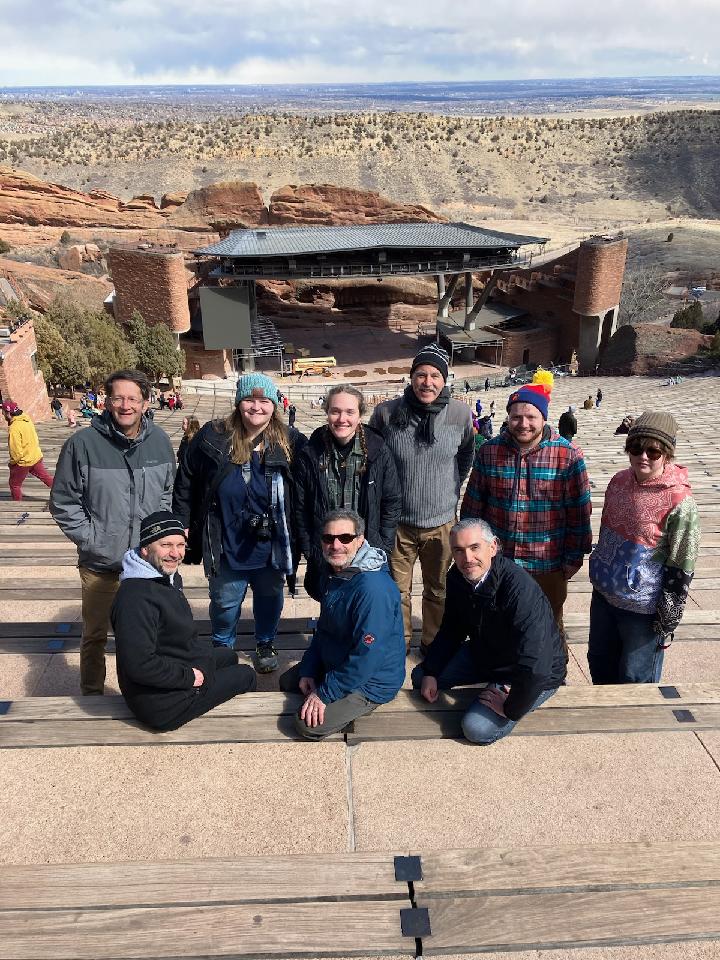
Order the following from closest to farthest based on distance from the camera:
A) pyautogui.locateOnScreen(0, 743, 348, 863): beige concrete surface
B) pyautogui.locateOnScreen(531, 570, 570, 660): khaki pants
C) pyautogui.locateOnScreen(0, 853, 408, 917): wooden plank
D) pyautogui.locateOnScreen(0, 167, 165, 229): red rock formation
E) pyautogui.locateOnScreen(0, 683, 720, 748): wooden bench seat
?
pyautogui.locateOnScreen(0, 853, 408, 917): wooden plank < pyautogui.locateOnScreen(0, 743, 348, 863): beige concrete surface < pyautogui.locateOnScreen(0, 683, 720, 748): wooden bench seat < pyautogui.locateOnScreen(531, 570, 570, 660): khaki pants < pyautogui.locateOnScreen(0, 167, 165, 229): red rock formation

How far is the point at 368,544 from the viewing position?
348 centimetres

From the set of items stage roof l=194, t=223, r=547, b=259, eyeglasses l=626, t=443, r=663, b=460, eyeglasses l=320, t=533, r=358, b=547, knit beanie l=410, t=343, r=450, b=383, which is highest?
knit beanie l=410, t=343, r=450, b=383

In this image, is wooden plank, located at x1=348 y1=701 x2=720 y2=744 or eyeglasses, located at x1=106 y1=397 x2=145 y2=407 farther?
eyeglasses, located at x1=106 y1=397 x2=145 y2=407

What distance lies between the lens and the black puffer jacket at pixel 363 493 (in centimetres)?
394

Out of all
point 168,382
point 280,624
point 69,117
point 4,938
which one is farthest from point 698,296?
point 69,117

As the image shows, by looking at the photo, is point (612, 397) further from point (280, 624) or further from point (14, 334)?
point (280, 624)

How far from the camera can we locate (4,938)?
2293 mm

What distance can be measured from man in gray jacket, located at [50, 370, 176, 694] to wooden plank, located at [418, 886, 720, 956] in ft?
8.11

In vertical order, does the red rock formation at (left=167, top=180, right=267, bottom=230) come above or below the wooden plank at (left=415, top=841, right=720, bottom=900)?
below

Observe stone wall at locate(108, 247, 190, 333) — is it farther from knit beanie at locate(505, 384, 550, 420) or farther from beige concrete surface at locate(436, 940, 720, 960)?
beige concrete surface at locate(436, 940, 720, 960)

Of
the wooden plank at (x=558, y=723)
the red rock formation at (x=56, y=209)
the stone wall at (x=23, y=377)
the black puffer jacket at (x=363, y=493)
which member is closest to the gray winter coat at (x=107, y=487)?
the black puffer jacket at (x=363, y=493)

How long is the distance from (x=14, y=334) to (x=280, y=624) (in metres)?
13.8

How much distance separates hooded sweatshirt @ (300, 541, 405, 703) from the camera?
3.14m

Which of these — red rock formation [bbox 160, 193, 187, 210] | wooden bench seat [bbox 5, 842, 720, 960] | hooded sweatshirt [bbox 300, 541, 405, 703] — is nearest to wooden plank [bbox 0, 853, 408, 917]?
wooden bench seat [bbox 5, 842, 720, 960]
